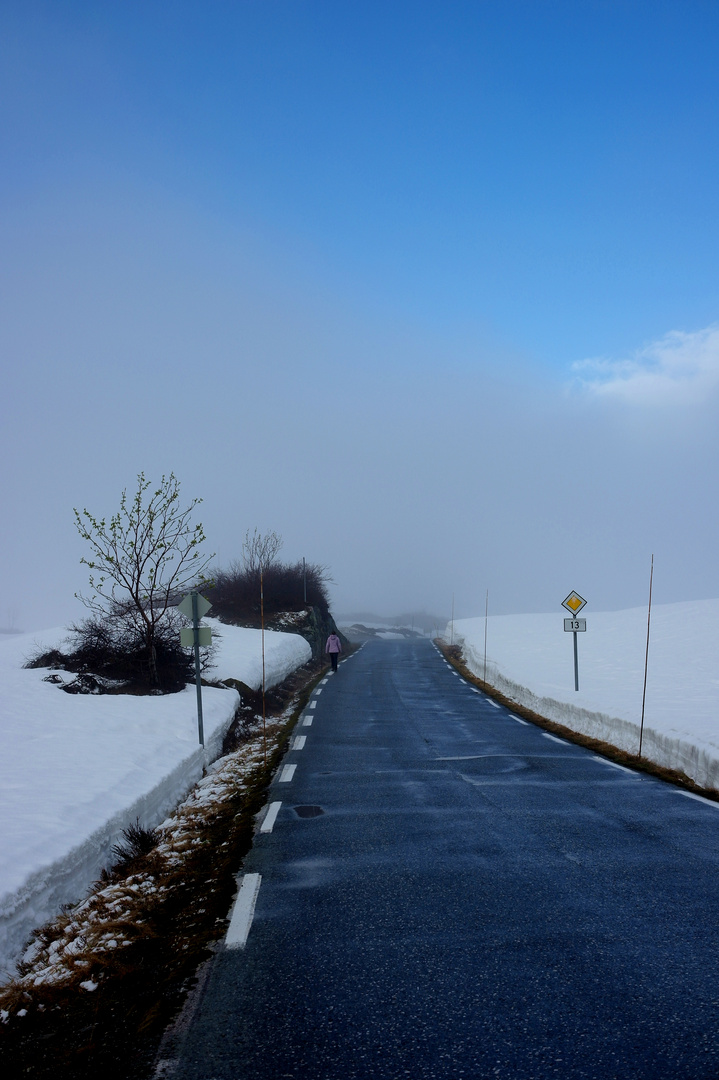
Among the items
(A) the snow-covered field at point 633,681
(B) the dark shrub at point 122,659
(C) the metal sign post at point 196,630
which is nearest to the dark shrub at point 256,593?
(A) the snow-covered field at point 633,681

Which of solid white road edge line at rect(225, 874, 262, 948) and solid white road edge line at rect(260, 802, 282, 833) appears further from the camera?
solid white road edge line at rect(260, 802, 282, 833)

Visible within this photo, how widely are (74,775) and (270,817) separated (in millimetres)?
2958

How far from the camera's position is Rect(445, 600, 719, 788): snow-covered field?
11695 millimetres

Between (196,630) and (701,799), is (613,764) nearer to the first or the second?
(701,799)

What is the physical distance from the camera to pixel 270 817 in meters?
8.25

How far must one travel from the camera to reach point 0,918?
5215mm

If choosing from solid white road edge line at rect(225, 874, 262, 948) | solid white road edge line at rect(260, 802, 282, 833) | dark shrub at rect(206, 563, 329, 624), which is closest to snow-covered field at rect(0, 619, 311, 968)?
solid white road edge line at rect(260, 802, 282, 833)

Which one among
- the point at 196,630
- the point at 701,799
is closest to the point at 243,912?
the point at 701,799

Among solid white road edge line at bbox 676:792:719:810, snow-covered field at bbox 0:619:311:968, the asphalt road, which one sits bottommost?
snow-covered field at bbox 0:619:311:968

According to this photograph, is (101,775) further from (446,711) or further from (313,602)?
(313,602)

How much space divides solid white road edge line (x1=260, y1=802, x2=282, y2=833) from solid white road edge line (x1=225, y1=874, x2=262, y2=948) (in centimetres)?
162

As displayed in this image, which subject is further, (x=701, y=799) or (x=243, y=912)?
(x=701, y=799)

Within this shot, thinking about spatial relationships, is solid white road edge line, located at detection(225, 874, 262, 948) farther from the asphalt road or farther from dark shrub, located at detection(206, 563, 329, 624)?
dark shrub, located at detection(206, 563, 329, 624)

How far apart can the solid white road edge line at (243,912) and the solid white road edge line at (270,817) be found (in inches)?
63.9
